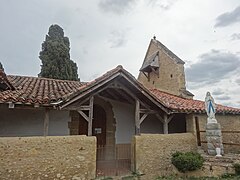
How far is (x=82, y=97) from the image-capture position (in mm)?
8133

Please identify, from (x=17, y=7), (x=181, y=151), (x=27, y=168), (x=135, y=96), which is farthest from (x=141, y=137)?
(x=17, y=7)

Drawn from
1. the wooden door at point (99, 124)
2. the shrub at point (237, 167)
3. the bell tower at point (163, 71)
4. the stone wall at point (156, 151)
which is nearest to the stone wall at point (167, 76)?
the bell tower at point (163, 71)

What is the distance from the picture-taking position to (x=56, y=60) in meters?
20.2

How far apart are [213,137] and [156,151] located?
2736mm

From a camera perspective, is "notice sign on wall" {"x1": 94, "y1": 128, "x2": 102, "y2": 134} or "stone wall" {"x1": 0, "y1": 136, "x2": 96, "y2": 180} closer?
"stone wall" {"x1": 0, "y1": 136, "x2": 96, "y2": 180}

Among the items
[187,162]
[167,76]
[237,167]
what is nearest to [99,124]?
[187,162]

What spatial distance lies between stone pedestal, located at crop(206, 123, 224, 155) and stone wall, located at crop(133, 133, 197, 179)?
45.4 inches

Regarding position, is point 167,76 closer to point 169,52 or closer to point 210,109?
point 169,52

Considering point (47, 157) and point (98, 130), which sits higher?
point (98, 130)

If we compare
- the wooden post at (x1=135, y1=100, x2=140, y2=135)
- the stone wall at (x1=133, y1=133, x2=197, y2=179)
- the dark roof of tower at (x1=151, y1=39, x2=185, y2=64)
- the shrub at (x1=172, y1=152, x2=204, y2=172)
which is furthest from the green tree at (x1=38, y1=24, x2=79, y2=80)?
the shrub at (x1=172, y1=152, x2=204, y2=172)

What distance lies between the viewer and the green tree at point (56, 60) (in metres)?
19.9

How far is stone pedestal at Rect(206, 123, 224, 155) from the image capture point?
925 centimetres

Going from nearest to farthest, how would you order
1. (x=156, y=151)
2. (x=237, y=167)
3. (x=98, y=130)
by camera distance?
1. (x=237, y=167)
2. (x=156, y=151)
3. (x=98, y=130)

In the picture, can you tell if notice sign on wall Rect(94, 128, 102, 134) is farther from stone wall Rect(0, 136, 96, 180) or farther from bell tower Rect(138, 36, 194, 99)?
bell tower Rect(138, 36, 194, 99)
